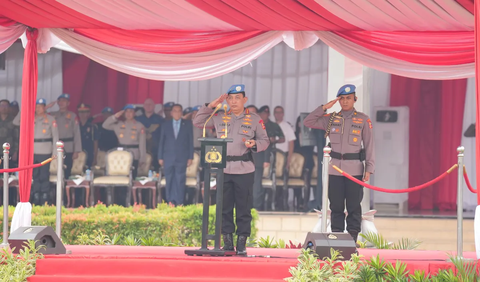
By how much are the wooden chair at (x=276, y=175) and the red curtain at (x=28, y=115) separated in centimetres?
463

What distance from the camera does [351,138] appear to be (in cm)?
629

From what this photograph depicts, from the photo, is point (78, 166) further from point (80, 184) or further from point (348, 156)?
point (348, 156)

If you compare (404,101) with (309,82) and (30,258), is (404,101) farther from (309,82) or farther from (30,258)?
(30,258)

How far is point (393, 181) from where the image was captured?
38.3ft

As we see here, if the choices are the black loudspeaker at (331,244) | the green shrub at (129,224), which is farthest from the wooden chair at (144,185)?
the black loudspeaker at (331,244)

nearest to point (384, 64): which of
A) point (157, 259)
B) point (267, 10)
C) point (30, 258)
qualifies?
point (267, 10)

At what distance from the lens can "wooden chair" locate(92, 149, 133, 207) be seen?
1055cm

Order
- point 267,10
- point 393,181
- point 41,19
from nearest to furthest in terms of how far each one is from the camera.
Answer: point 267,10, point 41,19, point 393,181

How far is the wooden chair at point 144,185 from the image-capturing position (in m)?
10.7

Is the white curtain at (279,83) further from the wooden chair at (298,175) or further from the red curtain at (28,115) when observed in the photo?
the red curtain at (28,115)

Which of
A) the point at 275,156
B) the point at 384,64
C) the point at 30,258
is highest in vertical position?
the point at 384,64

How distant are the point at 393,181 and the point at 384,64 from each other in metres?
5.51

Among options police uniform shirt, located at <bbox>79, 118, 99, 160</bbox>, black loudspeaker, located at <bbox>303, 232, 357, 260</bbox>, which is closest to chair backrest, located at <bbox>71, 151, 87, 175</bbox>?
police uniform shirt, located at <bbox>79, 118, 99, 160</bbox>

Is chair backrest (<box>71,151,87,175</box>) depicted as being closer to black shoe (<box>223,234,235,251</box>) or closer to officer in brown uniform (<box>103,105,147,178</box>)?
officer in brown uniform (<box>103,105,147,178</box>)
